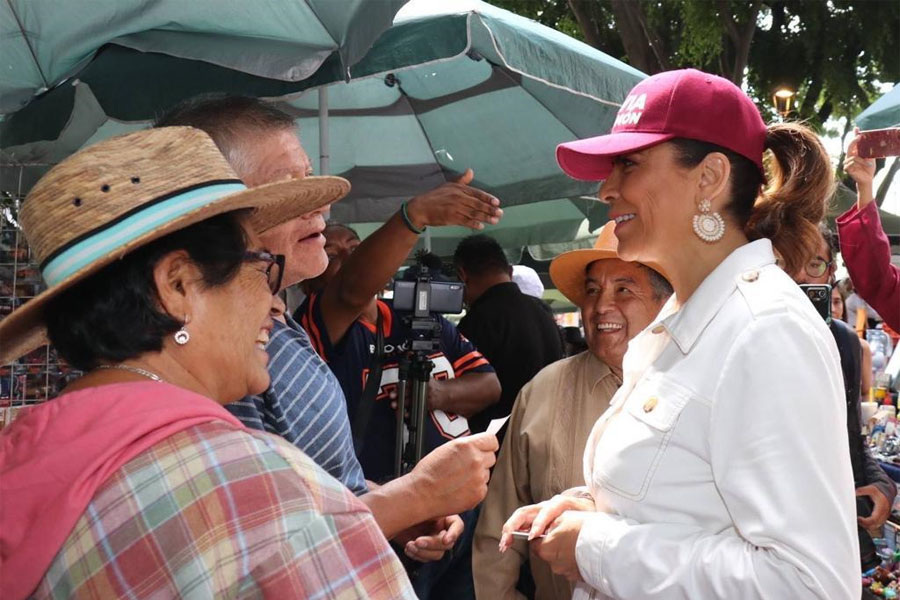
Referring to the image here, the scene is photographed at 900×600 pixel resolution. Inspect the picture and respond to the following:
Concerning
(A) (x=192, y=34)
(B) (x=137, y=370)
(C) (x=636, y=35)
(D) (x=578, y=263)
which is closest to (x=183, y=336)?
(B) (x=137, y=370)

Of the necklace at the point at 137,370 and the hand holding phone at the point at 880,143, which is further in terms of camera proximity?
the hand holding phone at the point at 880,143

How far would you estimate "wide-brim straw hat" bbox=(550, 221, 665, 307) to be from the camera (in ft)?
10.7

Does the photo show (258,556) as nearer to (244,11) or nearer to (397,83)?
(244,11)

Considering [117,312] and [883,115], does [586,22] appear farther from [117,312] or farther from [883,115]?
[117,312]

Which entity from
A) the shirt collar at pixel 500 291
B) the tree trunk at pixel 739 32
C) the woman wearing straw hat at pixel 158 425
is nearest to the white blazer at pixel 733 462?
the woman wearing straw hat at pixel 158 425

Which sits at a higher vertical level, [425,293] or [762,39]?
[762,39]

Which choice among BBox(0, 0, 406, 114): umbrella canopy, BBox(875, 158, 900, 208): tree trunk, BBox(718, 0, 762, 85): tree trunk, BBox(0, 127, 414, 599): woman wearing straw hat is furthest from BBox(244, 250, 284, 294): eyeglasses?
BBox(875, 158, 900, 208): tree trunk

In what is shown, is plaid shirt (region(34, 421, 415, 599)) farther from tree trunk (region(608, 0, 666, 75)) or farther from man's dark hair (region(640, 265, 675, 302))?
tree trunk (region(608, 0, 666, 75))

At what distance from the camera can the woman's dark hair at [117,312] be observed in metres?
1.39

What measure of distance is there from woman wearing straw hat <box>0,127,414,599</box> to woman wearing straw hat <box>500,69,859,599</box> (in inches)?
25.3

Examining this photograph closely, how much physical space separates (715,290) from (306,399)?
3.09ft

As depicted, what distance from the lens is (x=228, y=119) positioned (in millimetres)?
2271

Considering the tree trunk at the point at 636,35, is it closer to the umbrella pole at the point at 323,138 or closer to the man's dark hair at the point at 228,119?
the umbrella pole at the point at 323,138

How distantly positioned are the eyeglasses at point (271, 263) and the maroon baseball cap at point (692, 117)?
77 cm
